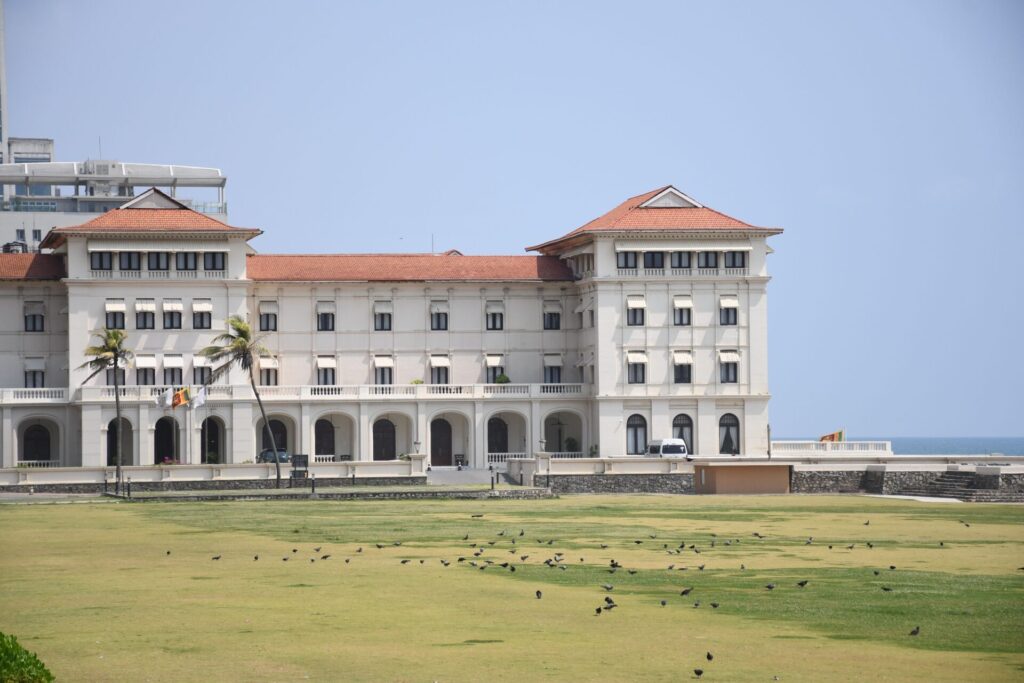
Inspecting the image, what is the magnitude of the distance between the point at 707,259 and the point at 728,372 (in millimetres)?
6303

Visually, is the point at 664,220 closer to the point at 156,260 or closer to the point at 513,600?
the point at 156,260

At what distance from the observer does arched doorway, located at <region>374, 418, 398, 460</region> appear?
319 feet

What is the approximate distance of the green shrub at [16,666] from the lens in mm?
19703

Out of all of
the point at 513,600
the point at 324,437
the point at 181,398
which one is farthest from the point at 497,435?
the point at 513,600

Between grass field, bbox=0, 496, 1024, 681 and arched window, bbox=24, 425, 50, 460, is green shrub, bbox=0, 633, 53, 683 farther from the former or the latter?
arched window, bbox=24, 425, 50, 460

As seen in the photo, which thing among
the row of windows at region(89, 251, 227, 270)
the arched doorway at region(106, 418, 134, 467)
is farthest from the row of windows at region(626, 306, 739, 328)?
the arched doorway at region(106, 418, 134, 467)

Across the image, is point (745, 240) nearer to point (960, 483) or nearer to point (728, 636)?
point (960, 483)

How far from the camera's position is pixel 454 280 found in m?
96.3

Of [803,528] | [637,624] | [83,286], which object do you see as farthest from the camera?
[83,286]

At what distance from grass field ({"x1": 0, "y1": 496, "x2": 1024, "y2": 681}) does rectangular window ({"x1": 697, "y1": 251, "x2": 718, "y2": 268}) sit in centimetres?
4009

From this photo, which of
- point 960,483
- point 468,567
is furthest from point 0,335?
point 468,567

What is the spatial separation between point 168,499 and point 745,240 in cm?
3797

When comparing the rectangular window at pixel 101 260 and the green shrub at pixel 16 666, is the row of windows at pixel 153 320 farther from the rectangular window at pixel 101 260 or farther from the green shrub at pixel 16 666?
the green shrub at pixel 16 666

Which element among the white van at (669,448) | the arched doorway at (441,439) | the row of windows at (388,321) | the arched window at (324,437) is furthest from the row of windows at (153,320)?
Answer: the white van at (669,448)
